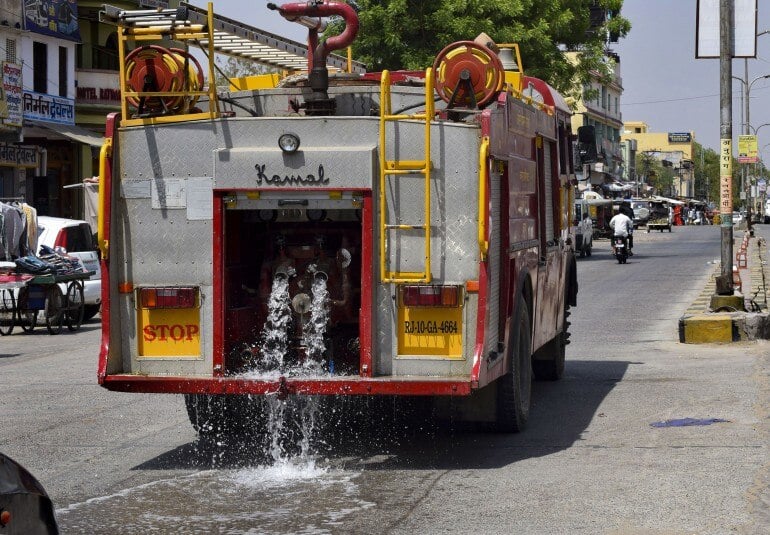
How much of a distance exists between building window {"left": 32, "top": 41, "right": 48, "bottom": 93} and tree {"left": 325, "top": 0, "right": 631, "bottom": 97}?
815cm

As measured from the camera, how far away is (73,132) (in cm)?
3725

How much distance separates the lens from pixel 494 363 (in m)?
9.22

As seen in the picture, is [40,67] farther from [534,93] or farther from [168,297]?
[168,297]

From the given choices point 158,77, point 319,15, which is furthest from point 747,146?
point 158,77

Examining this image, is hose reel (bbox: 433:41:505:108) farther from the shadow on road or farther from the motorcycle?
the motorcycle

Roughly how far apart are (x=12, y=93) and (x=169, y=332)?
25868 millimetres

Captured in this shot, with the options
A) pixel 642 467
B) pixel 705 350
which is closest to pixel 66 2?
pixel 705 350

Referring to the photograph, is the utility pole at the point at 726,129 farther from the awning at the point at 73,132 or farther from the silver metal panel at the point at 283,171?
the awning at the point at 73,132

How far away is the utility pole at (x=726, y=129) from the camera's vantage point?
18281 millimetres

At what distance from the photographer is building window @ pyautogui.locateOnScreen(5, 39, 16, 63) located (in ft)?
→ 118

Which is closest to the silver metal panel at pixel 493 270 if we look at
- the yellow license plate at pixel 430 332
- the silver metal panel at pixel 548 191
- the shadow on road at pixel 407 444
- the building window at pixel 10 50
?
the yellow license plate at pixel 430 332

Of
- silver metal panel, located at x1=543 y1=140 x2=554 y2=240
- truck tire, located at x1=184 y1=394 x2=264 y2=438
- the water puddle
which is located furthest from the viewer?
silver metal panel, located at x1=543 y1=140 x2=554 y2=240

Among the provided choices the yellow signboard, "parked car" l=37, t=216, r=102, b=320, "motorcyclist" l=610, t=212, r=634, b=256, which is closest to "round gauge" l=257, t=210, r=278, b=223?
"parked car" l=37, t=216, r=102, b=320

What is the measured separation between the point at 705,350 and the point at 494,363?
768 centimetres
